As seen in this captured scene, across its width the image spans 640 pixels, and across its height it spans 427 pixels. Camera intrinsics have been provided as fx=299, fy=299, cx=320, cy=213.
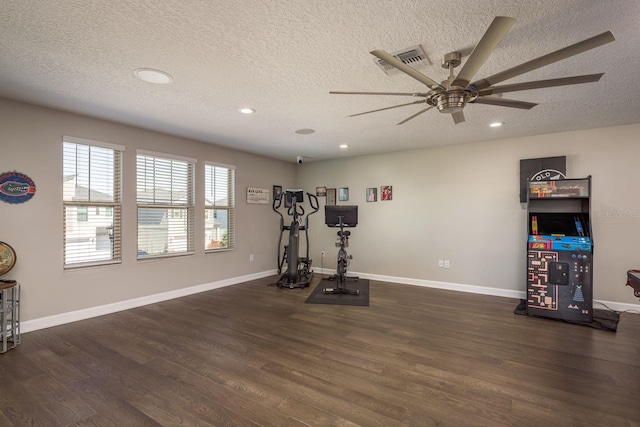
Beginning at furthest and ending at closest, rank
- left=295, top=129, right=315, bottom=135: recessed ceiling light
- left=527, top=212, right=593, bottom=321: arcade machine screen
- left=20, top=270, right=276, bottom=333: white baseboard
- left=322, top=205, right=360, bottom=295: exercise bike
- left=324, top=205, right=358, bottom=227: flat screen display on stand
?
1. left=324, top=205, right=358, bottom=227: flat screen display on stand
2. left=322, top=205, right=360, bottom=295: exercise bike
3. left=295, top=129, right=315, bottom=135: recessed ceiling light
4. left=527, top=212, right=593, bottom=321: arcade machine screen
5. left=20, top=270, right=276, bottom=333: white baseboard

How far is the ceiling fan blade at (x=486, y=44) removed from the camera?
1.37 meters

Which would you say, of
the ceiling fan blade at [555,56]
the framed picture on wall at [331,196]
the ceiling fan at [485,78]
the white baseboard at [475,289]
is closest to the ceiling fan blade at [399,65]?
the ceiling fan at [485,78]

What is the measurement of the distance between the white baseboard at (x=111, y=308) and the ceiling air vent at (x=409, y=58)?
4250 millimetres

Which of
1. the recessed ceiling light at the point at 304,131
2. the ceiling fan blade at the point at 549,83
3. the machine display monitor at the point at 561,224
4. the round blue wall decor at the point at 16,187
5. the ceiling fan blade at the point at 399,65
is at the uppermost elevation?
the recessed ceiling light at the point at 304,131

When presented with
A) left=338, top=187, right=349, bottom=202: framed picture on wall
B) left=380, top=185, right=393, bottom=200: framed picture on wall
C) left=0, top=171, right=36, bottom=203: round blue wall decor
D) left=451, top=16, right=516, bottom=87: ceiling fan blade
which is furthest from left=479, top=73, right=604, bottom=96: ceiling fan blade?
left=0, top=171, right=36, bottom=203: round blue wall decor

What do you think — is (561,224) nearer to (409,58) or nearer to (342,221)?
(342,221)

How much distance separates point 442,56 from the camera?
→ 2.27 meters

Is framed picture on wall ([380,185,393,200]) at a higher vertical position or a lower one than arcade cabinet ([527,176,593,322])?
higher

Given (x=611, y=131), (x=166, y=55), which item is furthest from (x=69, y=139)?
(x=611, y=131)

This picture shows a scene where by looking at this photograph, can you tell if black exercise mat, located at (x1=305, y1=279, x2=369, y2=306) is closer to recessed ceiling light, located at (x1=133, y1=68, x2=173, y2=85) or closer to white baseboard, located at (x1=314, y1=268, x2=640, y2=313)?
white baseboard, located at (x1=314, y1=268, x2=640, y2=313)

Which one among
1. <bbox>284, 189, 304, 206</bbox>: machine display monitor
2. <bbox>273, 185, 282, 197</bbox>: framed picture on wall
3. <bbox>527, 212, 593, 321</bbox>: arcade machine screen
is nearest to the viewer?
<bbox>527, 212, 593, 321</bbox>: arcade machine screen

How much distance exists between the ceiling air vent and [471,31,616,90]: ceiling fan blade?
0.52m

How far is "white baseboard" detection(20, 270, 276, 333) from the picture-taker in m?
3.31

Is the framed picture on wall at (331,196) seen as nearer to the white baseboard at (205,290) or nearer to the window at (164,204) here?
the white baseboard at (205,290)
